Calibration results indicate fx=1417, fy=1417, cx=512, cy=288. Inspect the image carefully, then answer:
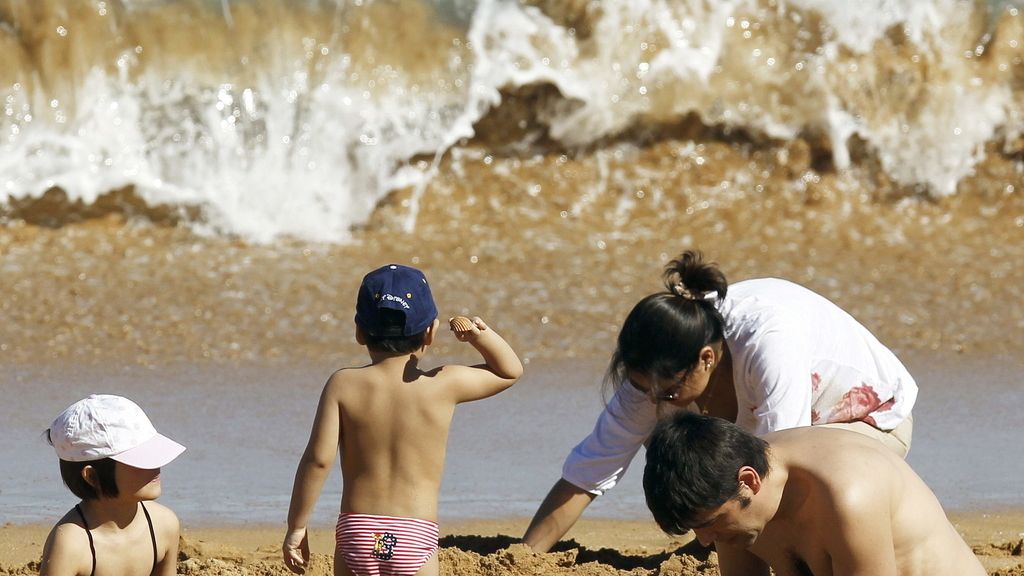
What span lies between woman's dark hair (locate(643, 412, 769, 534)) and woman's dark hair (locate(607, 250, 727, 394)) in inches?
22.6

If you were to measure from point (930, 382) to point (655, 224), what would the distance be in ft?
11.4

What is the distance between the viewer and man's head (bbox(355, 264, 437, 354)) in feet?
10.9

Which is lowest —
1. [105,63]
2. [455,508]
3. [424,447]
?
[455,508]

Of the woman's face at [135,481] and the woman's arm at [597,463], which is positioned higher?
the woman's face at [135,481]

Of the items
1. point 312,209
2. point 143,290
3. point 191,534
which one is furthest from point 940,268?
point 191,534

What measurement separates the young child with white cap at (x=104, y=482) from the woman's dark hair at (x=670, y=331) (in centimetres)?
106

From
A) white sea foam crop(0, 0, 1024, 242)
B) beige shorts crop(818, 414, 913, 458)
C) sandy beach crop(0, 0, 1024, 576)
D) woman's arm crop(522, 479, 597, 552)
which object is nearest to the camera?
beige shorts crop(818, 414, 913, 458)

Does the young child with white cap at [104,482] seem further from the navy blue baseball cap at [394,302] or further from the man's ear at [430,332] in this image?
the man's ear at [430,332]

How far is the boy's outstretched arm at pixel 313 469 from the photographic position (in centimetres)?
335

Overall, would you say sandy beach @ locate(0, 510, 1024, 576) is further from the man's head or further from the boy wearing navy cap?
the man's head

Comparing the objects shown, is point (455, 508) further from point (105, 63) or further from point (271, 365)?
point (105, 63)

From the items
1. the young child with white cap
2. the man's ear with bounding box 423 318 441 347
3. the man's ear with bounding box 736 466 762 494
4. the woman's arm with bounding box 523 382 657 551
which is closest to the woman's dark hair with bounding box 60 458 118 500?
the young child with white cap

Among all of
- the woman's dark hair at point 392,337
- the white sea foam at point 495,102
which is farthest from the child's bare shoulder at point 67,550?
the white sea foam at point 495,102

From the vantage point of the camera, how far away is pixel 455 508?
183 inches
